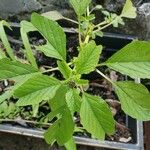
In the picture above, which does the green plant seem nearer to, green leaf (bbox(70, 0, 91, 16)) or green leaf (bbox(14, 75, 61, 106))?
green leaf (bbox(14, 75, 61, 106))

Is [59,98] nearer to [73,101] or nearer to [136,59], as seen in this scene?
[73,101]

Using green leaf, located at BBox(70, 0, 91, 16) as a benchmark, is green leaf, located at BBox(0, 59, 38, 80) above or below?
below

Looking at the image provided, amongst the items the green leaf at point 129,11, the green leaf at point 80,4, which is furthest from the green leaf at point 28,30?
the green leaf at point 129,11

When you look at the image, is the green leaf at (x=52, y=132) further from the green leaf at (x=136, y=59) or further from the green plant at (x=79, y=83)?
the green leaf at (x=136, y=59)

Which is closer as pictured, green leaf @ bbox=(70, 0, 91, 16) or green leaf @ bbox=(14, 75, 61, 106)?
green leaf @ bbox=(14, 75, 61, 106)

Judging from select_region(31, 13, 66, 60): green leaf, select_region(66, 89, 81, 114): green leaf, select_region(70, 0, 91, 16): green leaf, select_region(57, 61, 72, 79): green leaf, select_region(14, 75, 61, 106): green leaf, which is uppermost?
select_region(70, 0, 91, 16): green leaf

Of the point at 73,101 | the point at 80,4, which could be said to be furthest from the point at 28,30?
the point at 73,101

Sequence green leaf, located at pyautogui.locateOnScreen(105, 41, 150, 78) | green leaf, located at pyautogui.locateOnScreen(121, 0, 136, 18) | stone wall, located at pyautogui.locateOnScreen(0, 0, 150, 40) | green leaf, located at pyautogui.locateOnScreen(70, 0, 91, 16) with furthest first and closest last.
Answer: stone wall, located at pyautogui.locateOnScreen(0, 0, 150, 40)
green leaf, located at pyautogui.locateOnScreen(121, 0, 136, 18)
green leaf, located at pyautogui.locateOnScreen(70, 0, 91, 16)
green leaf, located at pyautogui.locateOnScreen(105, 41, 150, 78)

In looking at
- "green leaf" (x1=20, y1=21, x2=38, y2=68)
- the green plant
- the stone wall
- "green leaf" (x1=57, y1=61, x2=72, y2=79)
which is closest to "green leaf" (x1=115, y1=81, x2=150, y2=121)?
the green plant
